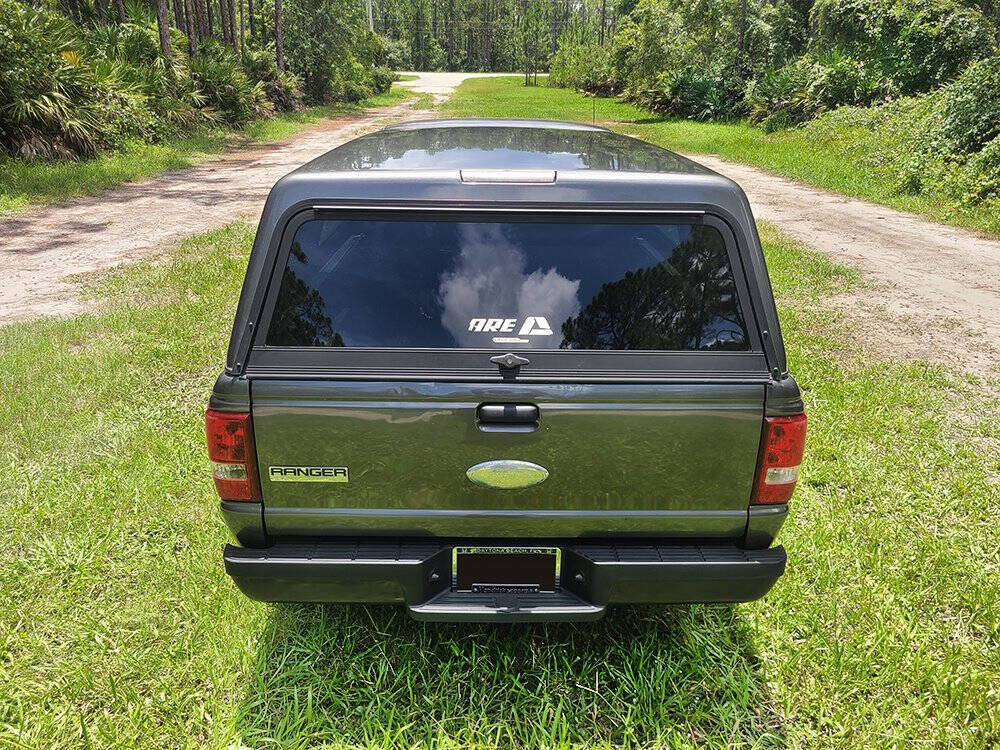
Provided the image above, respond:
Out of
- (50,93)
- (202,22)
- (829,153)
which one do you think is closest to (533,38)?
(202,22)

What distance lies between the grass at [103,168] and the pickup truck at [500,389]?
11160 mm

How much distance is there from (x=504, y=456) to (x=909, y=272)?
8508 mm

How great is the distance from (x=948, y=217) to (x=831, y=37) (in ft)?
51.6

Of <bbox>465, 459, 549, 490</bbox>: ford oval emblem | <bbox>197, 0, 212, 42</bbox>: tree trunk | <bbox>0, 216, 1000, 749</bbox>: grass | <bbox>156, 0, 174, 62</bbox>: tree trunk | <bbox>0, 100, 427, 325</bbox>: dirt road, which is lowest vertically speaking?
<bbox>0, 100, 427, 325</bbox>: dirt road

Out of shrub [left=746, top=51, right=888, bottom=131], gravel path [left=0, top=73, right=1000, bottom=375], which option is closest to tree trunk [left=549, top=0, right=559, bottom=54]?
shrub [left=746, top=51, right=888, bottom=131]

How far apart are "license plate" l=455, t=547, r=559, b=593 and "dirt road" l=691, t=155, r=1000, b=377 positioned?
515 centimetres

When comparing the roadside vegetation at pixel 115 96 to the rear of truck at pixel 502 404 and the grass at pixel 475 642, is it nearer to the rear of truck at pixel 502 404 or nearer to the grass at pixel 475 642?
the grass at pixel 475 642

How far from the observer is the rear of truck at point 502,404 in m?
2.31

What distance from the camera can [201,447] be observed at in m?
4.55

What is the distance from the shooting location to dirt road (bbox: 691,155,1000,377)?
665 centimetres

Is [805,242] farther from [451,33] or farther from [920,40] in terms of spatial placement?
[451,33]

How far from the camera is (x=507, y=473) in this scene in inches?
93.0

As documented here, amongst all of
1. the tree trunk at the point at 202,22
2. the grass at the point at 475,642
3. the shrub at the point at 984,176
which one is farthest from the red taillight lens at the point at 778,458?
the tree trunk at the point at 202,22

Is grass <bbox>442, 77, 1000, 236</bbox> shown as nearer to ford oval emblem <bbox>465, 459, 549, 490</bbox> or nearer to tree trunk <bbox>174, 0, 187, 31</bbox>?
ford oval emblem <bbox>465, 459, 549, 490</bbox>
